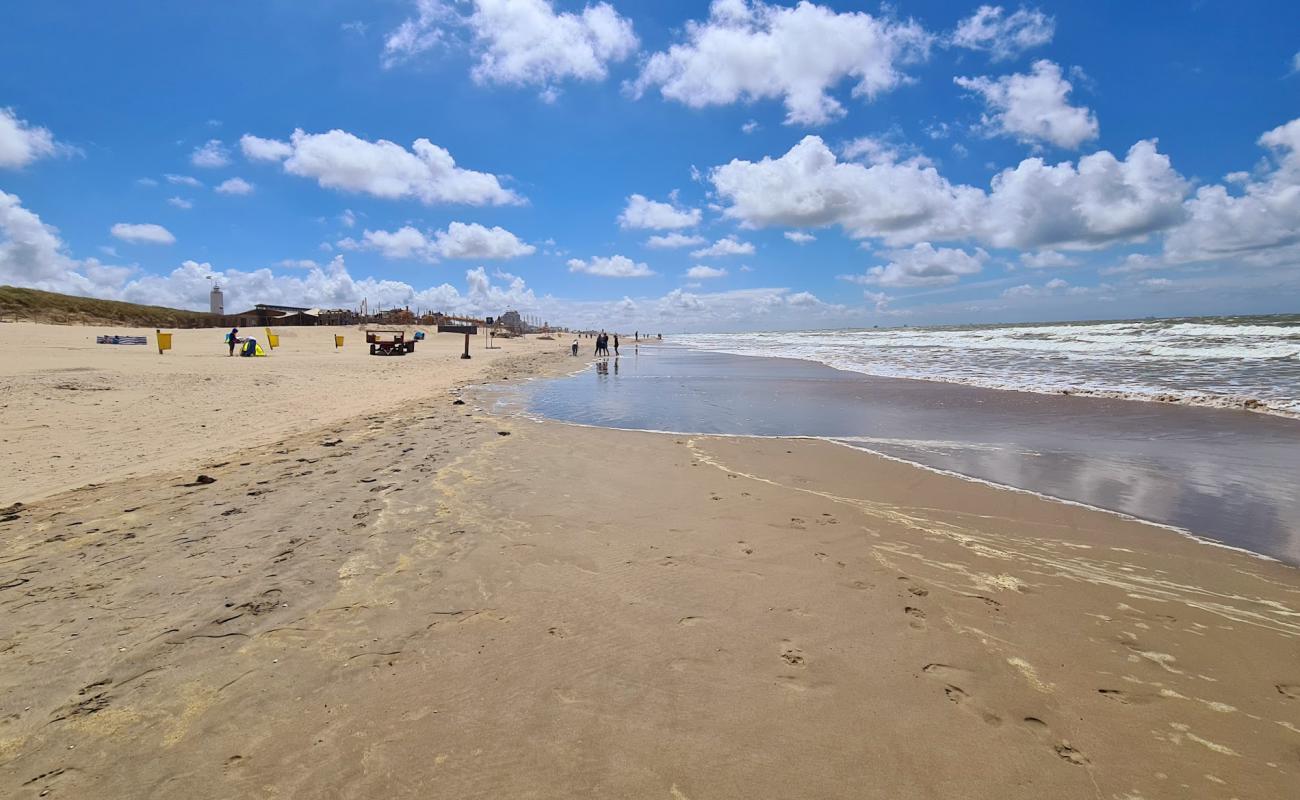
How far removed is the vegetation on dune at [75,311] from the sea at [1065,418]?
1847 inches

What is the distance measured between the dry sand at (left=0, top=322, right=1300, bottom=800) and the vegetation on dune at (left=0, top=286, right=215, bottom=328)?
53172 millimetres

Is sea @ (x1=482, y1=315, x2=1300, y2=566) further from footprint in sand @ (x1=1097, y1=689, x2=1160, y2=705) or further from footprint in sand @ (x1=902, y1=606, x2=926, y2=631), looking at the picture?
footprint in sand @ (x1=902, y1=606, x2=926, y2=631)

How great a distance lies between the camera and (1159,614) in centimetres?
375

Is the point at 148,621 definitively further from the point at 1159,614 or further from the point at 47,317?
the point at 47,317

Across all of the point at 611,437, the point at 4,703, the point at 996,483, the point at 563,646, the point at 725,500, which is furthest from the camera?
the point at 611,437

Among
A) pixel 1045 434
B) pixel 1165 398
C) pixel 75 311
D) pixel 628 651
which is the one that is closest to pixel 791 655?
pixel 628 651

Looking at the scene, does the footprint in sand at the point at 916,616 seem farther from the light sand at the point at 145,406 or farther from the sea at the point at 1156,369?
the sea at the point at 1156,369

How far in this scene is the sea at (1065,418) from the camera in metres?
6.53

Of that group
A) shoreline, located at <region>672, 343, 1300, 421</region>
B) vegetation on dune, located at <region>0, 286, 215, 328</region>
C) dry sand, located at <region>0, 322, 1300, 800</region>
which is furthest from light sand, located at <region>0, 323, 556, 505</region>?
vegetation on dune, located at <region>0, 286, 215, 328</region>

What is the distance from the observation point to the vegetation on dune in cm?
3994

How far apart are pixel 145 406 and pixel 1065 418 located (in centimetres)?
1967

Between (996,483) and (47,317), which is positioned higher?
(47,317)

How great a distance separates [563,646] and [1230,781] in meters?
3.16

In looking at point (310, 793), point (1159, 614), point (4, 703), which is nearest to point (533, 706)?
point (310, 793)
